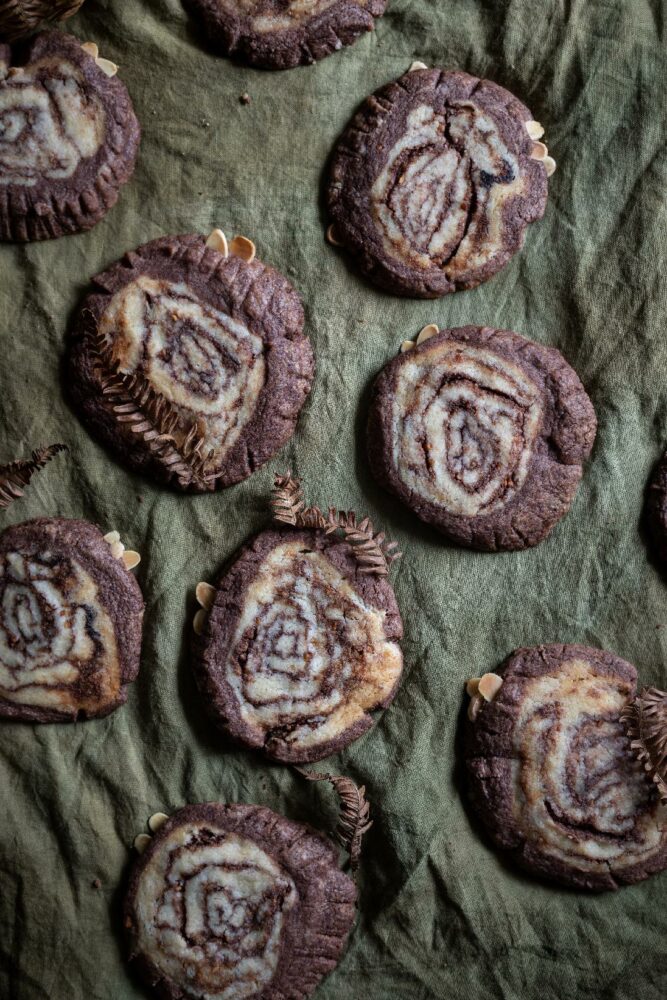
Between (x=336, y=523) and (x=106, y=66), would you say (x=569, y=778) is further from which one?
(x=106, y=66)

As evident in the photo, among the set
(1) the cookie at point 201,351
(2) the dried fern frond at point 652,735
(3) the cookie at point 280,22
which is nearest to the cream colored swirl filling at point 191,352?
(1) the cookie at point 201,351

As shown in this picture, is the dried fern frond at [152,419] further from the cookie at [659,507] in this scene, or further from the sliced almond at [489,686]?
the cookie at [659,507]

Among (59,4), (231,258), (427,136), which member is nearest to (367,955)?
(231,258)

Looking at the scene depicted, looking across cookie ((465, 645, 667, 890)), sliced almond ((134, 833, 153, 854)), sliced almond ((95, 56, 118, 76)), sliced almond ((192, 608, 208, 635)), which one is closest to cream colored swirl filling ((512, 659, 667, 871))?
cookie ((465, 645, 667, 890))

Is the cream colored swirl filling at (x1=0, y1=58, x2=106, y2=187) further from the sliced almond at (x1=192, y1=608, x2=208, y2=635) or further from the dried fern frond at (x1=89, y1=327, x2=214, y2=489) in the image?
the sliced almond at (x1=192, y1=608, x2=208, y2=635)

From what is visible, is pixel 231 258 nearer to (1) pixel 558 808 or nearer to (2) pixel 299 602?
(2) pixel 299 602

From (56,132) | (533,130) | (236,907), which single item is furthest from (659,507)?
(56,132)
